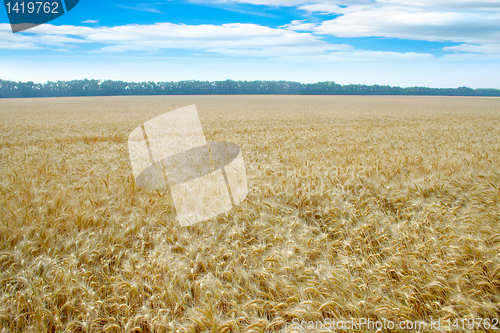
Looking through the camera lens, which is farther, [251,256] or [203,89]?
[203,89]

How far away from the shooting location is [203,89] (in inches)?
4700

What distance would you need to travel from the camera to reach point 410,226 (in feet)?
11.7

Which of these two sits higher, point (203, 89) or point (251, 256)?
point (203, 89)

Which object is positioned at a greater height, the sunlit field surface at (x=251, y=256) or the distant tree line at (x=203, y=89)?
the distant tree line at (x=203, y=89)

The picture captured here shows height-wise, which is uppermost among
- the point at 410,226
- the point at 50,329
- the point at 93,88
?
the point at 93,88

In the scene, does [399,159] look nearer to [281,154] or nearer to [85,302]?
[281,154]

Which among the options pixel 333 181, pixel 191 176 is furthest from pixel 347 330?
pixel 191 176

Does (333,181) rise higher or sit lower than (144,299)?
higher

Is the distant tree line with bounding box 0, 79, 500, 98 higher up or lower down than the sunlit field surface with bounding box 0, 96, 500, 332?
higher up

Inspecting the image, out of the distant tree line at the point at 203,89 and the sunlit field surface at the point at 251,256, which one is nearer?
the sunlit field surface at the point at 251,256

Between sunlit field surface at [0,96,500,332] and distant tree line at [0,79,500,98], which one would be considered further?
distant tree line at [0,79,500,98]

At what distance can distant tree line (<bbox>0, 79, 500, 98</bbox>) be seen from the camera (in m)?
106

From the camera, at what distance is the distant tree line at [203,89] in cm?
10650

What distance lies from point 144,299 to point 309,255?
1770mm
